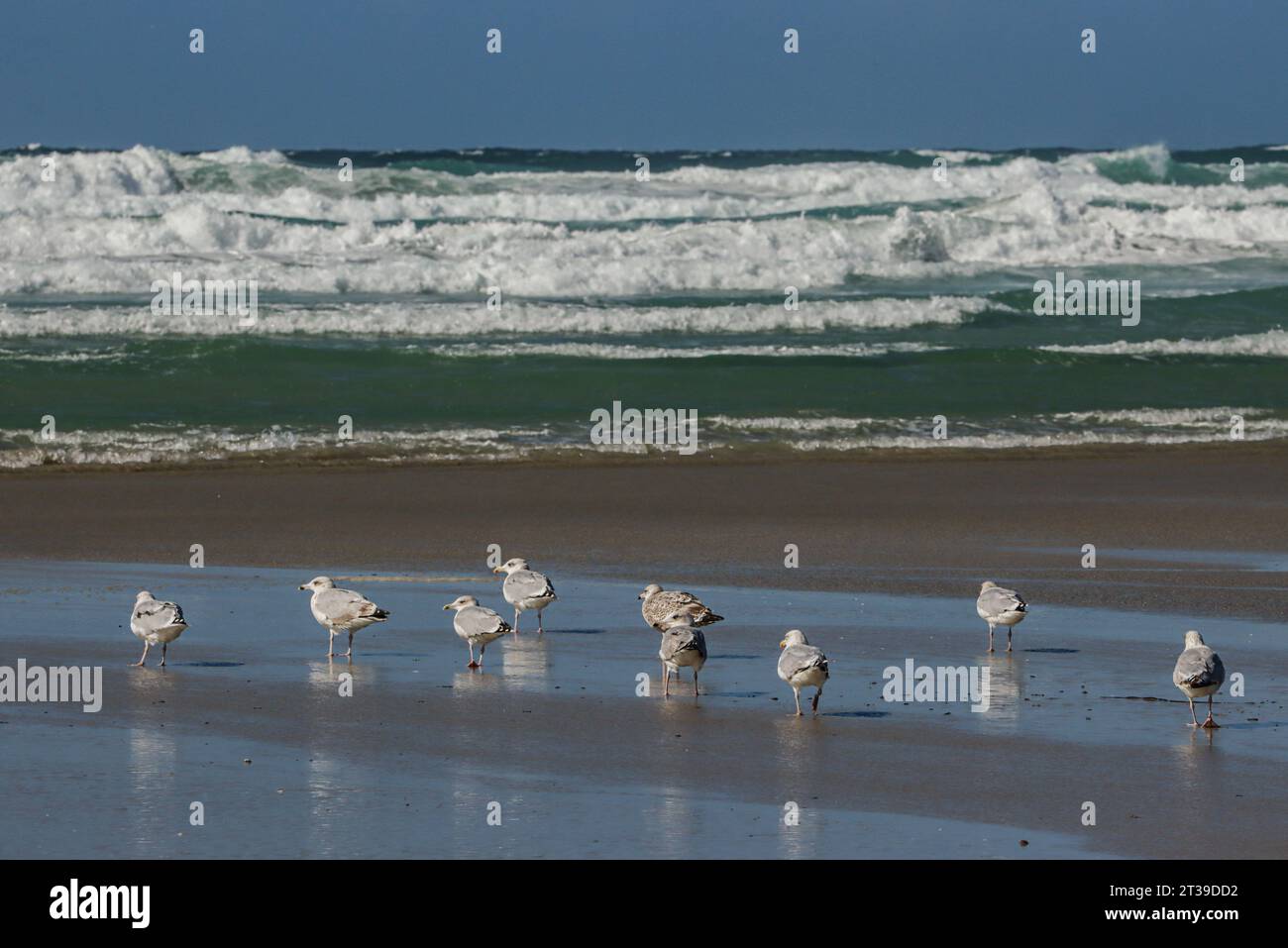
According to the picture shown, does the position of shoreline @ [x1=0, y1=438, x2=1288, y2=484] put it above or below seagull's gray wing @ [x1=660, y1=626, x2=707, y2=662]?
above

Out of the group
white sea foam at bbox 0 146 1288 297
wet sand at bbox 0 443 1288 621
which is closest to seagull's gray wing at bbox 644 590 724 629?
wet sand at bbox 0 443 1288 621

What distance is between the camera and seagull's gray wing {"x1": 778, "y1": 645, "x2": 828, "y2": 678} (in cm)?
812

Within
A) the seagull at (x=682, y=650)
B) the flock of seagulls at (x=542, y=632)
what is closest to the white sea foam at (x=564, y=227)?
the flock of seagulls at (x=542, y=632)

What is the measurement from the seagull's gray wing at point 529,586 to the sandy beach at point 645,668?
0.31 meters

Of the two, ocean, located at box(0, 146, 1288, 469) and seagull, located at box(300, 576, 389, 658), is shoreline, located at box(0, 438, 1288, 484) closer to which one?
ocean, located at box(0, 146, 1288, 469)

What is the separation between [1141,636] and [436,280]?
79.3 feet

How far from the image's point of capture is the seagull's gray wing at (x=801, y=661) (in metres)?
8.12

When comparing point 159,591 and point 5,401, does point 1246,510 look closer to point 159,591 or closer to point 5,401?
point 159,591

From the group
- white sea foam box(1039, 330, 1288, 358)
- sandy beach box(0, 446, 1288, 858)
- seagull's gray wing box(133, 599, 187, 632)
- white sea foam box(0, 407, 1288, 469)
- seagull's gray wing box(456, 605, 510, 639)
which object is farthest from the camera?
white sea foam box(1039, 330, 1288, 358)

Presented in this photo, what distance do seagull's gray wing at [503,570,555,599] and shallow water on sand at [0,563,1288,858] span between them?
25cm

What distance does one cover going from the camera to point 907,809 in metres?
6.66

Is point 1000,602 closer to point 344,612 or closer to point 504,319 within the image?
point 344,612

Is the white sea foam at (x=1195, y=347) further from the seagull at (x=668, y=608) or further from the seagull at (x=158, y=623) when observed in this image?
the seagull at (x=158, y=623)
